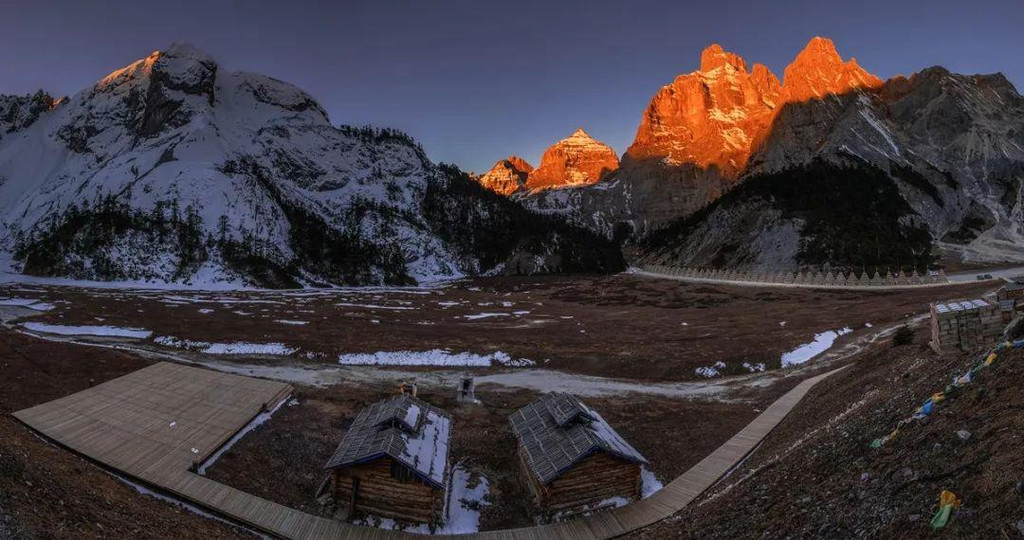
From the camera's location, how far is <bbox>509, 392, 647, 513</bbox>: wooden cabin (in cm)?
2112

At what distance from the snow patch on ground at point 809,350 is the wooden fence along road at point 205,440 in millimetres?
8931

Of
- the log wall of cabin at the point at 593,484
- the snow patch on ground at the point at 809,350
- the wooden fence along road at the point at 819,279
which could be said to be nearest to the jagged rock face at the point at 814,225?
the wooden fence along road at the point at 819,279

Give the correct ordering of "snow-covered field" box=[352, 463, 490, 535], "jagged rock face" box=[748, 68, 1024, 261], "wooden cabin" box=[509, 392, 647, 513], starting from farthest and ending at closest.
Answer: "jagged rock face" box=[748, 68, 1024, 261], "wooden cabin" box=[509, 392, 647, 513], "snow-covered field" box=[352, 463, 490, 535]

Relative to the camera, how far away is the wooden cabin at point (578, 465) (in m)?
21.1

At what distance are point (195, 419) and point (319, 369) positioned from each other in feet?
52.6

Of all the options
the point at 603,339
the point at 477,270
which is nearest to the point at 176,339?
the point at 603,339

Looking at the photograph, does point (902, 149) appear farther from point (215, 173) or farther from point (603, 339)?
point (215, 173)

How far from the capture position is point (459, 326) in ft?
212

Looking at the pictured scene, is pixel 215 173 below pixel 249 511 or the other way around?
the other way around

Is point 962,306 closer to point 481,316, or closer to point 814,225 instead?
point 481,316

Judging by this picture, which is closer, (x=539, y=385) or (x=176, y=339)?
(x=539, y=385)

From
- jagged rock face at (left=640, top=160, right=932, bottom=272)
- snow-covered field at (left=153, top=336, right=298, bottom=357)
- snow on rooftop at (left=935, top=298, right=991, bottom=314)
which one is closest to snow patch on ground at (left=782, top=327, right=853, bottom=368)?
snow on rooftop at (left=935, top=298, right=991, bottom=314)

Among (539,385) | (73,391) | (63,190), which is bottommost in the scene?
(539,385)

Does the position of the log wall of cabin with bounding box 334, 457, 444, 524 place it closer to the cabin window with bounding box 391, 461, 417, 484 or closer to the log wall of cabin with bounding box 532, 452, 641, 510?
the cabin window with bounding box 391, 461, 417, 484
